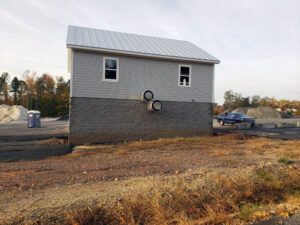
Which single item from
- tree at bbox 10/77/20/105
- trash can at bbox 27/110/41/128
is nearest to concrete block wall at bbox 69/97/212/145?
trash can at bbox 27/110/41/128

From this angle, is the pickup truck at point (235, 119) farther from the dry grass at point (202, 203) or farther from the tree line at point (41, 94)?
the tree line at point (41, 94)

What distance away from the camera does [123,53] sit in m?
13.3

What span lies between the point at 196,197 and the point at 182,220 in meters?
0.94

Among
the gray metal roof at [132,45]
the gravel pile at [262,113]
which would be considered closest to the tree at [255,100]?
the gravel pile at [262,113]

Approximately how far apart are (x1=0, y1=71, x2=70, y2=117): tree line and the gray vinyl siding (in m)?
41.4

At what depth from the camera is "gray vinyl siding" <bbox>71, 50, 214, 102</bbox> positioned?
12.7 m

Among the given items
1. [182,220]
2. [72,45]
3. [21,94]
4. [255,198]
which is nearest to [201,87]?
[72,45]

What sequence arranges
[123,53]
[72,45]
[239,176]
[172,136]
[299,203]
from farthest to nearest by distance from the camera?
[172,136]
[123,53]
[72,45]
[239,176]
[299,203]

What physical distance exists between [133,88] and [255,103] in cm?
4947

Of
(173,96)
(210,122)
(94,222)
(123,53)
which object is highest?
(123,53)

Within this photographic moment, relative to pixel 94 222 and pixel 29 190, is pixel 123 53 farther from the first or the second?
pixel 94 222

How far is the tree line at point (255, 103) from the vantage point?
54844 millimetres

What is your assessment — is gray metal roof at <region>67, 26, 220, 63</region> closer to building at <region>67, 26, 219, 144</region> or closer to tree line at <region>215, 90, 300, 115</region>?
building at <region>67, 26, 219, 144</region>

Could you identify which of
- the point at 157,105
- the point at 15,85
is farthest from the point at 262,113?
the point at 15,85
